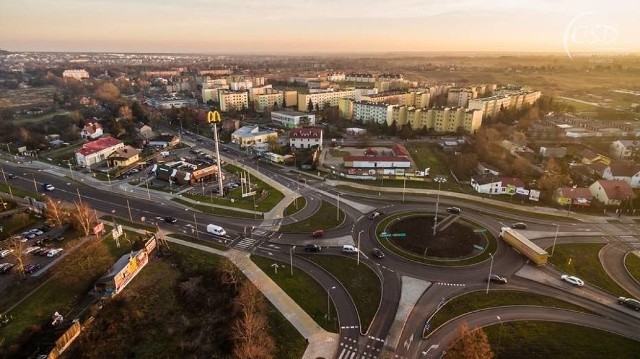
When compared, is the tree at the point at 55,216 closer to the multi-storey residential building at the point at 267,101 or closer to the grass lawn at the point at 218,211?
the grass lawn at the point at 218,211

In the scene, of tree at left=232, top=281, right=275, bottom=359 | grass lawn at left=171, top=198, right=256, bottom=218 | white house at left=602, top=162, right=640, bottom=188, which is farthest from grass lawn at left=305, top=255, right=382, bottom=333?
white house at left=602, top=162, right=640, bottom=188

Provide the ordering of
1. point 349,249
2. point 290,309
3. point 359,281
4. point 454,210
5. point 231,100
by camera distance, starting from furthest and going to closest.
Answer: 1. point 231,100
2. point 454,210
3. point 349,249
4. point 359,281
5. point 290,309

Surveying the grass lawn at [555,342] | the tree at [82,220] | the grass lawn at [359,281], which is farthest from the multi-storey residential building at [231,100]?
the grass lawn at [555,342]

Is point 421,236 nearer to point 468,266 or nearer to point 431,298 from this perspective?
point 468,266

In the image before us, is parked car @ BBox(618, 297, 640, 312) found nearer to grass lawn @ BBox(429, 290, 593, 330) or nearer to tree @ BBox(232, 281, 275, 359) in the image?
grass lawn @ BBox(429, 290, 593, 330)

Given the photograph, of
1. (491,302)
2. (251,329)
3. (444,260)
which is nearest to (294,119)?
(444,260)

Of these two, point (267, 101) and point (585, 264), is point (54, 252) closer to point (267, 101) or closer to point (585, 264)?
point (585, 264)
